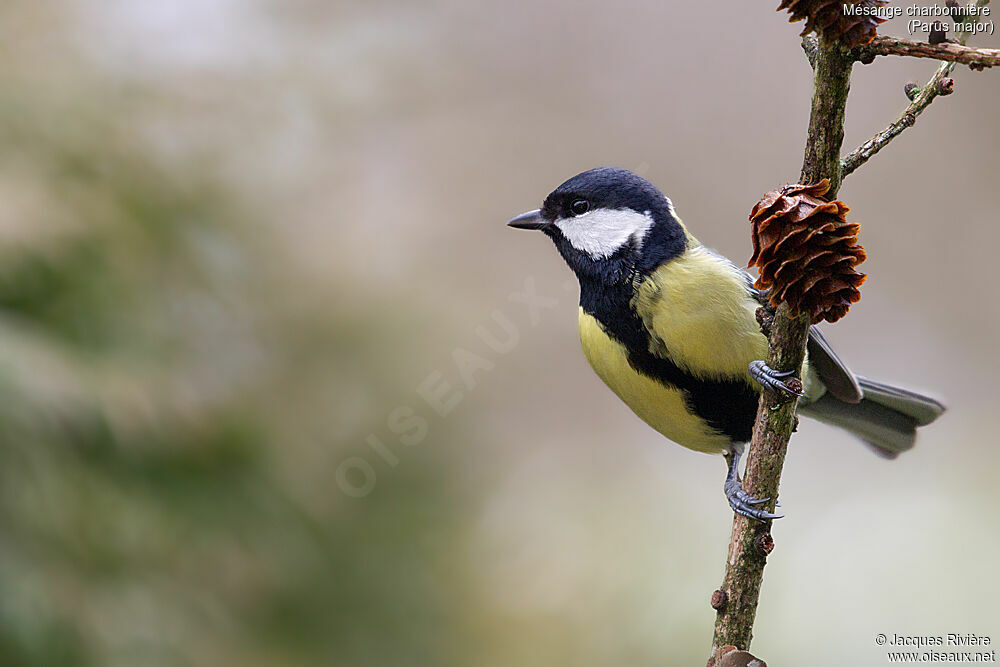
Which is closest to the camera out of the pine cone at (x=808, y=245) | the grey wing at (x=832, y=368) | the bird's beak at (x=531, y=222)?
the pine cone at (x=808, y=245)

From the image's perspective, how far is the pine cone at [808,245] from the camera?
0.61m

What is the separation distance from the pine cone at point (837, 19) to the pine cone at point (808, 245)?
107 millimetres

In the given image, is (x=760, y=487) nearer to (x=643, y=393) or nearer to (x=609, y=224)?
(x=643, y=393)

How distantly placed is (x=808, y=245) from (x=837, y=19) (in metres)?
0.16

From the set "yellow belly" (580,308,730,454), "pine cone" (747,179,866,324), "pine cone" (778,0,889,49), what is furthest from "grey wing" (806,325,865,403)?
"pine cone" (778,0,889,49)

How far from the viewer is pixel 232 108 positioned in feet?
7.35

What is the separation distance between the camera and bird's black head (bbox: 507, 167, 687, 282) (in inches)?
45.6

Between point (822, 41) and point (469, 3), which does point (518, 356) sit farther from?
point (822, 41)

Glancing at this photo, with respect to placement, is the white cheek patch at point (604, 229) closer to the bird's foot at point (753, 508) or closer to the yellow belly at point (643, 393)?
the yellow belly at point (643, 393)

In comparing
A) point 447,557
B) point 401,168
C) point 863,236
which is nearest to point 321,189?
point 401,168

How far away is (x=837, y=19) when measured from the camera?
0.54 metres

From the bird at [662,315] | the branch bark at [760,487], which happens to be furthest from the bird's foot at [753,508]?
the bird at [662,315]

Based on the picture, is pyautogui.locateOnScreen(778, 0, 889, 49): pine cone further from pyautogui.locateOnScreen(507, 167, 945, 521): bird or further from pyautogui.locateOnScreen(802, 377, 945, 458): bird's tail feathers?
pyautogui.locateOnScreen(802, 377, 945, 458): bird's tail feathers

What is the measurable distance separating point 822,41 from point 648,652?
180cm
